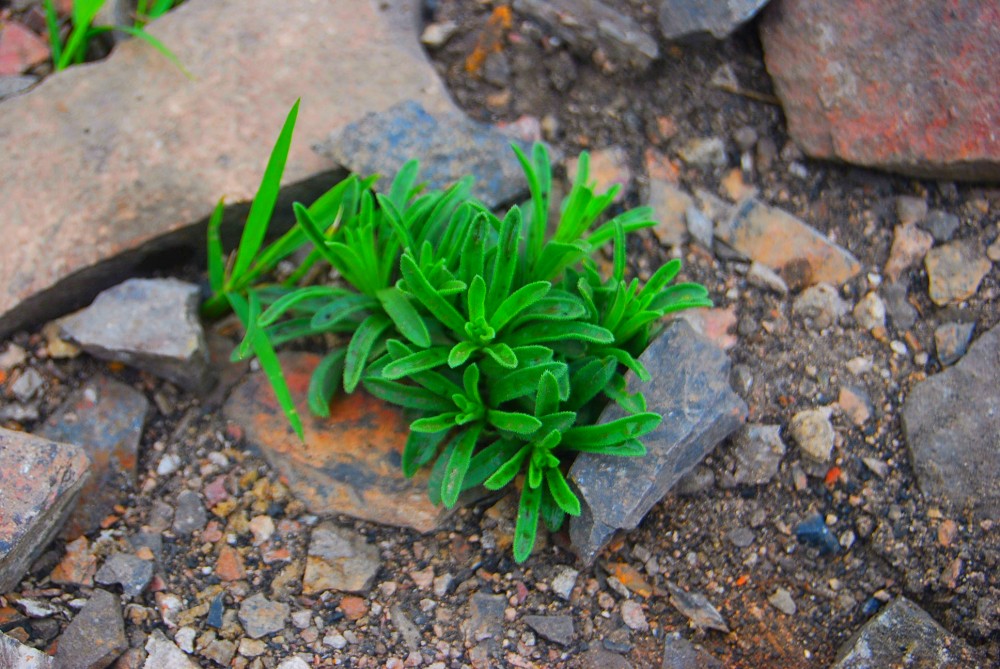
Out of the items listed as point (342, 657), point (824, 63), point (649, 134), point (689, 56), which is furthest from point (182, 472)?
point (824, 63)

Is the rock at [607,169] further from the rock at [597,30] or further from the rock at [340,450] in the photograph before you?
the rock at [340,450]

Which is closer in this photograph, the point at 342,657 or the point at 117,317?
the point at 342,657

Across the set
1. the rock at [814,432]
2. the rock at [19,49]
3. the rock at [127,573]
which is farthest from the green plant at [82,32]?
the rock at [814,432]

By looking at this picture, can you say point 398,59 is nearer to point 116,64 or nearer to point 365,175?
point 365,175

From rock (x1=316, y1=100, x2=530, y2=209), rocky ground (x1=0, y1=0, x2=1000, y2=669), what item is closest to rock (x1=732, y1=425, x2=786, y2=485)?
rocky ground (x1=0, y1=0, x2=1000, y2=669)

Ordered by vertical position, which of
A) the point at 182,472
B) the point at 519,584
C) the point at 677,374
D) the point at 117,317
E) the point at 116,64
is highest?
the point at 116,64

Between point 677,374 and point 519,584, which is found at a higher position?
point 677,374

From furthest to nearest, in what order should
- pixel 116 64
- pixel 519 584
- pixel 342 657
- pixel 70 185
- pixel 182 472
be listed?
1. pixel 116 64
2. pixel 70 185
3. pixel 182 472
4. pixel 519 584
5. pixel 342 657

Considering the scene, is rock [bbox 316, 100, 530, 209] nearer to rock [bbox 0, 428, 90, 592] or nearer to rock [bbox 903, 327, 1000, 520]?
rock [bbox 0, 428, 90, 592]

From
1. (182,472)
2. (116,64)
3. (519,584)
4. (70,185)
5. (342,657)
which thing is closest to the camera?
(342,657)
